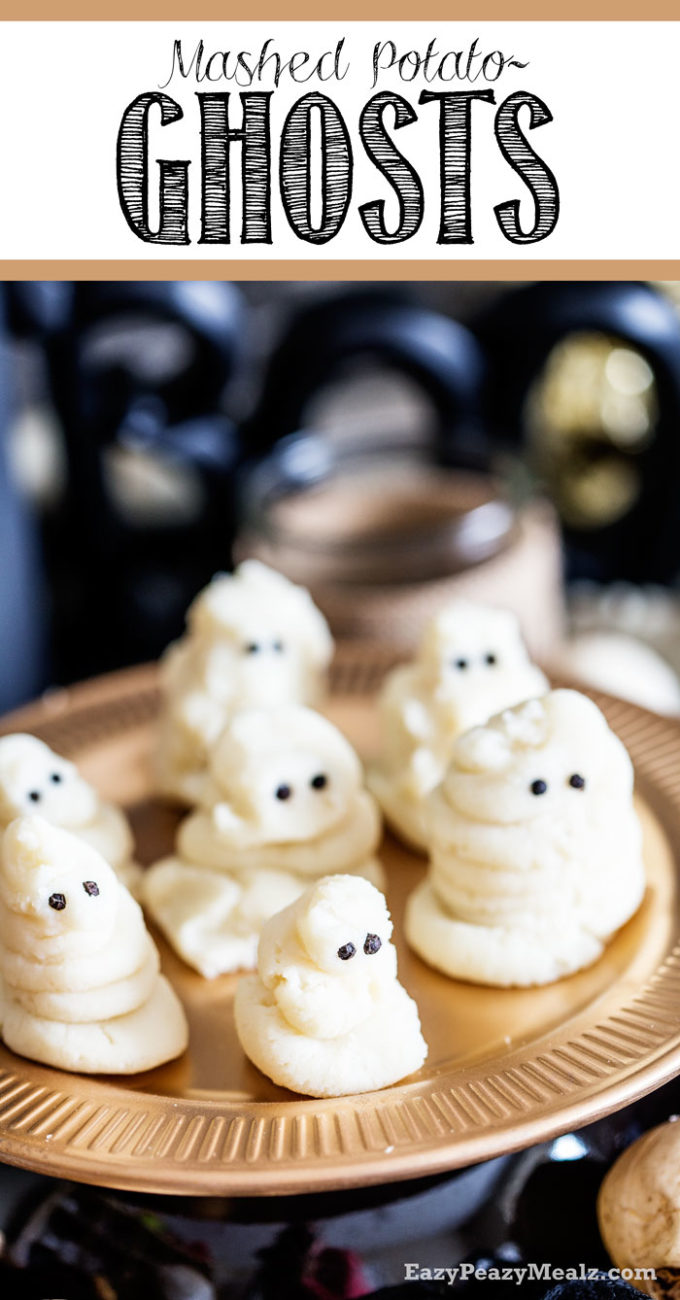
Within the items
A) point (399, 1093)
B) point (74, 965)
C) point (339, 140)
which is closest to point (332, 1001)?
point (399, 1093)

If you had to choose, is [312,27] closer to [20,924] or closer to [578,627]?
[20,924]

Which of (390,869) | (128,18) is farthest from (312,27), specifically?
(390,869)

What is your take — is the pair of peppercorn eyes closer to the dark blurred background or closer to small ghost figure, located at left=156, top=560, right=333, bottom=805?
small ghost figure, located at left=156, top=560, right=333, bottom=805

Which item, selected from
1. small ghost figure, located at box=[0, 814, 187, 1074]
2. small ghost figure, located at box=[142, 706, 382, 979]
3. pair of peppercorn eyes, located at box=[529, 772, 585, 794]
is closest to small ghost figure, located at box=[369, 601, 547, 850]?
small ghost figure, located at box=[142, 706, 382, 979]

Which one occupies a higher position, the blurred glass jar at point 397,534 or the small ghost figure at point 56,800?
the blurred glass jar at point 397,534

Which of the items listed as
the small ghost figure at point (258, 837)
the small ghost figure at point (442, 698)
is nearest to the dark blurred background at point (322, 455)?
the small ghost figure at point (442, 698)

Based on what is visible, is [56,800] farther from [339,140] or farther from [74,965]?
[339,140]

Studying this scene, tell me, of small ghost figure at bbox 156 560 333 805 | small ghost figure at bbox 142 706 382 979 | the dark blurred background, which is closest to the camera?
small ghost figure at bbox 142 706 382 979

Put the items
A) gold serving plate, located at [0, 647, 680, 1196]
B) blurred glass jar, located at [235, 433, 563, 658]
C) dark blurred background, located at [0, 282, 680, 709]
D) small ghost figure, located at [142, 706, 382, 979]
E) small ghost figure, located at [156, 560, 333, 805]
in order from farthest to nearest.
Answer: dark blurred background, located at [0, 282, 680, 709], blurred glass jar, located at [235, 433, 563, 658], small ghost figure, located at [156, 560, 333, 805], small ghost figure, located at [142, 706, 382, 979], gold serving plate, located at [0, 647, 680, 1196]

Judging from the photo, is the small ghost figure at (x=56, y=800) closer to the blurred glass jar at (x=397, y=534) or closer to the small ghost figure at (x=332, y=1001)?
the small ghost figure at (x=332, y=1001)
